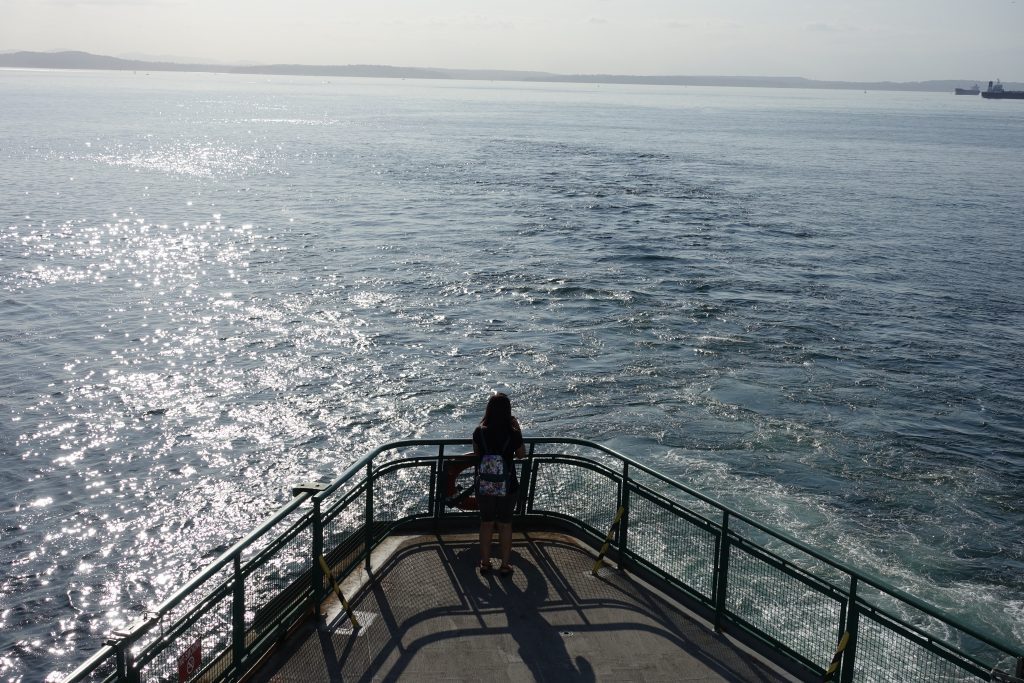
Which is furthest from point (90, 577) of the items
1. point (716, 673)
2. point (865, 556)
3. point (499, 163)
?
point (499, 163)

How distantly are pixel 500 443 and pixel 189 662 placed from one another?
3.54 m

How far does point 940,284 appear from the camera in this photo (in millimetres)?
37625

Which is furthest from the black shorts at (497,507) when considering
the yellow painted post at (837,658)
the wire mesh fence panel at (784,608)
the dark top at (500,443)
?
the yellow painted post at (837,658)

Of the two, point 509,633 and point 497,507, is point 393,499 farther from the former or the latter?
point 509,633

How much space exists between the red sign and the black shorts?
10.5ft

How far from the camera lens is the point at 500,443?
9.22 m

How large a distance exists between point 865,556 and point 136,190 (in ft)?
182

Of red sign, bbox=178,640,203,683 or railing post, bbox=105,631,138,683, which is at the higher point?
railing post, bbox=105,631,138,683

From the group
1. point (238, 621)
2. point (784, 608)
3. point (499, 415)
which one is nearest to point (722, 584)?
point (499, 415)

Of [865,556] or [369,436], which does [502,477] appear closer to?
[865,556]

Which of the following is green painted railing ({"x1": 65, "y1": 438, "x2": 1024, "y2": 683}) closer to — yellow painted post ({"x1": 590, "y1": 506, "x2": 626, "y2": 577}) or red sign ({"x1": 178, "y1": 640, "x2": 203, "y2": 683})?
red sign ({"x1": 178, "y1": 640, "x2": 203, "y2": 683})

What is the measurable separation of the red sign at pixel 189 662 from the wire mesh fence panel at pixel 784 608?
519cm

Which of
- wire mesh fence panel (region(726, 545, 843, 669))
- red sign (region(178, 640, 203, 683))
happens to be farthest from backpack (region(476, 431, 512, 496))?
red sign (region(178, 640, 203, 683))

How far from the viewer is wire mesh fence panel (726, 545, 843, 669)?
33.5 ft
